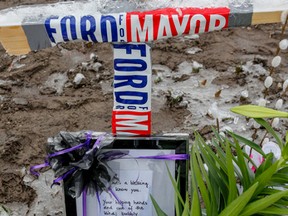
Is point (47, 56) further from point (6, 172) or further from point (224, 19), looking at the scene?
point (224, 19)

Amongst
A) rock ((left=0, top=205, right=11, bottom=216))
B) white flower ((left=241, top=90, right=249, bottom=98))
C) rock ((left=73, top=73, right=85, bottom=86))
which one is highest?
rock ((left=73, top=73, right=85, bottom=86))

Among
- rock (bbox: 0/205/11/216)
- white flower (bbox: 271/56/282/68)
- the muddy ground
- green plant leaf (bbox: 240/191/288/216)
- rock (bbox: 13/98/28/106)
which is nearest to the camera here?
green plant leaf (bbox: 240/191/288/216)

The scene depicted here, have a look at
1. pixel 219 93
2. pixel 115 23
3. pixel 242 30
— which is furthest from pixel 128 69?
pixel 242 30

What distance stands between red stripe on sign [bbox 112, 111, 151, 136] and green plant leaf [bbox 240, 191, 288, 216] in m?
0.35

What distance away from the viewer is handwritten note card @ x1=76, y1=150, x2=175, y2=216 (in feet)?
4.06

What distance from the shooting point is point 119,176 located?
1248 millimetres

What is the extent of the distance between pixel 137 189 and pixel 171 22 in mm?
462

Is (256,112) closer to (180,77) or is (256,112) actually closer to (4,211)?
(4,211)

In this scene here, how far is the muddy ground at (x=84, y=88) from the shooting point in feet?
5.92

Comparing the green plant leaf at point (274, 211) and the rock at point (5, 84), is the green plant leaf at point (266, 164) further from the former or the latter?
the rock at point (5, 84)

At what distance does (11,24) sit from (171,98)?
1039 mm

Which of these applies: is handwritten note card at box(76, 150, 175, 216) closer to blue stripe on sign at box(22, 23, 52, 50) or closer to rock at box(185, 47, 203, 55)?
blue stripe on sign at box(22, 23, 52, 50)

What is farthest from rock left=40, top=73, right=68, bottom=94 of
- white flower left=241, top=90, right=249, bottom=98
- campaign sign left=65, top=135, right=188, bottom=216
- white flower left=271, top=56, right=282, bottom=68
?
white flower left=271, top=56, right=282, bottom=68

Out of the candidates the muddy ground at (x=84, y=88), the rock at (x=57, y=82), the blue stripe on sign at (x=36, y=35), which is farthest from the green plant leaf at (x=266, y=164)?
the rock at (x=57, y=82)
